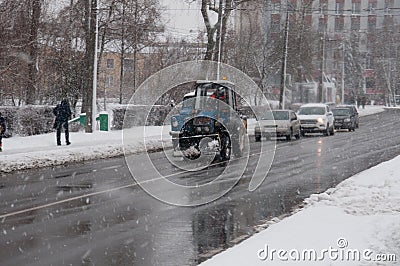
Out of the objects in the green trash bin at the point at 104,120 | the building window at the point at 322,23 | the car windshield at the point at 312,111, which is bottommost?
the green trash bin at the point at 104,120

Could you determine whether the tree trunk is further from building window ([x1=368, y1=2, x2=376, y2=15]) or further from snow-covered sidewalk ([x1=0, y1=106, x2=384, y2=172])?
building window ([x1=368, y1=2, x2=376, y2=15])

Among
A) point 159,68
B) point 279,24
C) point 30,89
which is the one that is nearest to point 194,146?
point 30,89

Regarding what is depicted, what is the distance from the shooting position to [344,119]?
4562 cm

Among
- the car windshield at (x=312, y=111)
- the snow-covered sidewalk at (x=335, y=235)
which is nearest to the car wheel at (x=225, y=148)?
the snow-covered sidewalk at (x=335, y=235)

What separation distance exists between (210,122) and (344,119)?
81.9 feet

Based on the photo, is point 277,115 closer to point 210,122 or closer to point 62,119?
point 62,119

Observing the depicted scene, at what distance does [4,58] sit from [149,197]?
16.0 meters

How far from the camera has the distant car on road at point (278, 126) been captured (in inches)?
1388

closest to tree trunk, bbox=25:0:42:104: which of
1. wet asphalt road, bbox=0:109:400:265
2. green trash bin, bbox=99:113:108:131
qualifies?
green trash bin, bbox=99:113:108:131

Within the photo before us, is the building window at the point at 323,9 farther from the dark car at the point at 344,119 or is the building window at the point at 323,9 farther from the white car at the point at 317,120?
the white car at the point at 317,120

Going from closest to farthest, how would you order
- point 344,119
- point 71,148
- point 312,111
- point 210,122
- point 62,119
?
point 210,122 → point 71,148 → point 62,119 → point 312,111 → point 344,119

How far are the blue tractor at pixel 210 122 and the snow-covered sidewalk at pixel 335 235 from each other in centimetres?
842

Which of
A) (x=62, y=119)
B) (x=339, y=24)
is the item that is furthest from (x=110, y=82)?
(x=339, y=24)

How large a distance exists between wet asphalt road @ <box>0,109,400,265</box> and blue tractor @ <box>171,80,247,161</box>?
1564mm
